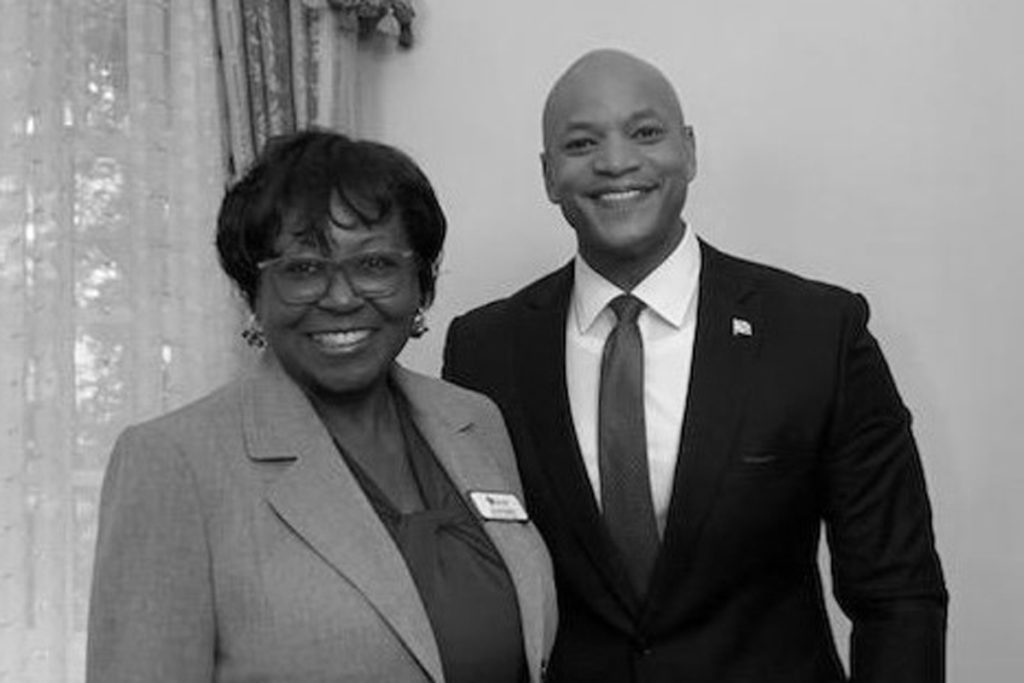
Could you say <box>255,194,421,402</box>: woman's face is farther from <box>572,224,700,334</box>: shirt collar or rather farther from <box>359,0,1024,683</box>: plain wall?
<box>359,0,1024,683</box>: plain wall

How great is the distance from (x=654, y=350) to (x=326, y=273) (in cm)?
68

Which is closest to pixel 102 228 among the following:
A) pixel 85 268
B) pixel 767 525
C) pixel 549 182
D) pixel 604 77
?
pixel 85 268

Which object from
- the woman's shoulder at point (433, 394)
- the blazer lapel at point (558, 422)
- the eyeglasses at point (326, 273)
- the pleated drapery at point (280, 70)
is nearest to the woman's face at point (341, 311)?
the eyeglasses at point (326, 273)

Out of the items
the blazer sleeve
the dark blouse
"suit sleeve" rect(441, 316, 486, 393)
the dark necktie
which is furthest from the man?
the blazer sleeve

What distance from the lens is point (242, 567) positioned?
152cm

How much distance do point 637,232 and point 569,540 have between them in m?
0.47

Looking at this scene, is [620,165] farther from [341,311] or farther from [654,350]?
[341,311]

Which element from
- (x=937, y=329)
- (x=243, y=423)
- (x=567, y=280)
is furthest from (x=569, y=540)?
(x=937, y=329)

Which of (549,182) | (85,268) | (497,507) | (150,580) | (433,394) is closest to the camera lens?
(150,580)

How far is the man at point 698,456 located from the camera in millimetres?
2061

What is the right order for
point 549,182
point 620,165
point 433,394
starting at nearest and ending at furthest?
point 433,394 → point 620,165 → point 549,182

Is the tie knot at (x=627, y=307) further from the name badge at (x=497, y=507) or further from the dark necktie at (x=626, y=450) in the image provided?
the name badge at (x=497, y=507)

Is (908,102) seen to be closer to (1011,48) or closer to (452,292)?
(1011,48)

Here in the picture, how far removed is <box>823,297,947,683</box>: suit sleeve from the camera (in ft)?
6.82
